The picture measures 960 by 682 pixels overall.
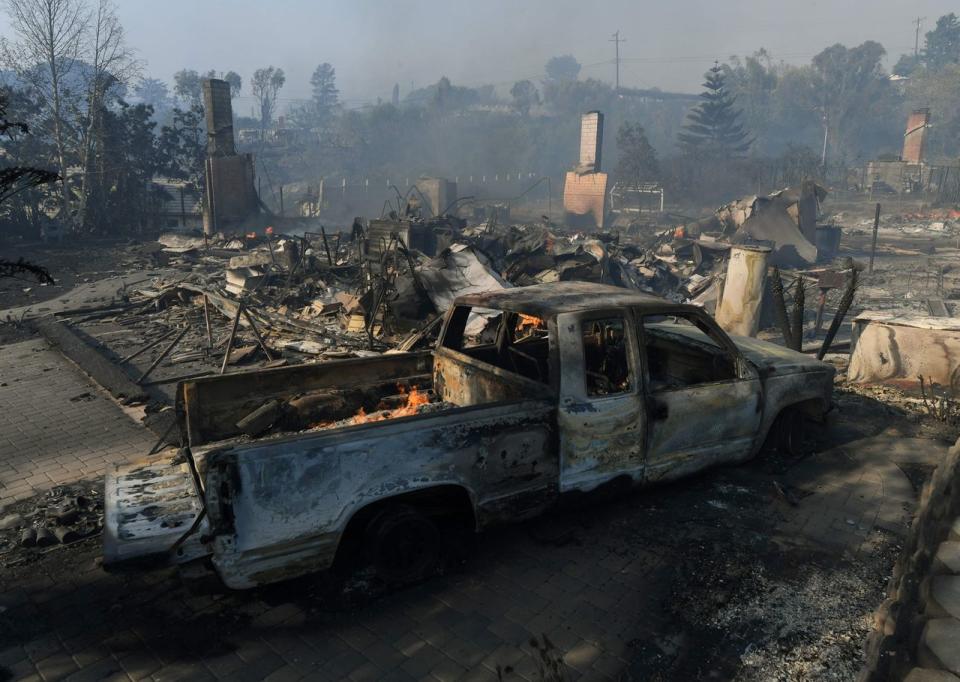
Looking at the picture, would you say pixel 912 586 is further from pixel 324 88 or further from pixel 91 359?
pixel 324 88

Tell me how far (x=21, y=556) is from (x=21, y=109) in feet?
101

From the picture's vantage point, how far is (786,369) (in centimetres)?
493

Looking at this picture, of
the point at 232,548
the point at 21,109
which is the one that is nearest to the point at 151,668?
the point at 232,548

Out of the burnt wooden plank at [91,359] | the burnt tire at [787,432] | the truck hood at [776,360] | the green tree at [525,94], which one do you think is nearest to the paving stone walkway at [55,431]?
the burnt wooden plank at [91,359]

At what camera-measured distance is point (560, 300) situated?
4.42 m

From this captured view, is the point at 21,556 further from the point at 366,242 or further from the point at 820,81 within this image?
the point at 820,81

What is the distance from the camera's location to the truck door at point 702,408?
4309 millimetres

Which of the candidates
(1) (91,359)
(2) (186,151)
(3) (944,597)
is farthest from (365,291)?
(2) (186,151)

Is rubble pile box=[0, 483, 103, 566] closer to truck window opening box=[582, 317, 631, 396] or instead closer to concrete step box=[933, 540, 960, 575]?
truck window opening box=[582, 317, 631, 396]

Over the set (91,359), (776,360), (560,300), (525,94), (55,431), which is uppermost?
(525,94)

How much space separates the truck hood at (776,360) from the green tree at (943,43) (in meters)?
108

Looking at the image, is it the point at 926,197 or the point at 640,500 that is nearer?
the point at 640,500

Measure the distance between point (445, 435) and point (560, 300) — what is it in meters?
1.40

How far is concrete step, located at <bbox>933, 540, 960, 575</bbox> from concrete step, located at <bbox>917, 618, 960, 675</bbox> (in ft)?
1.59
